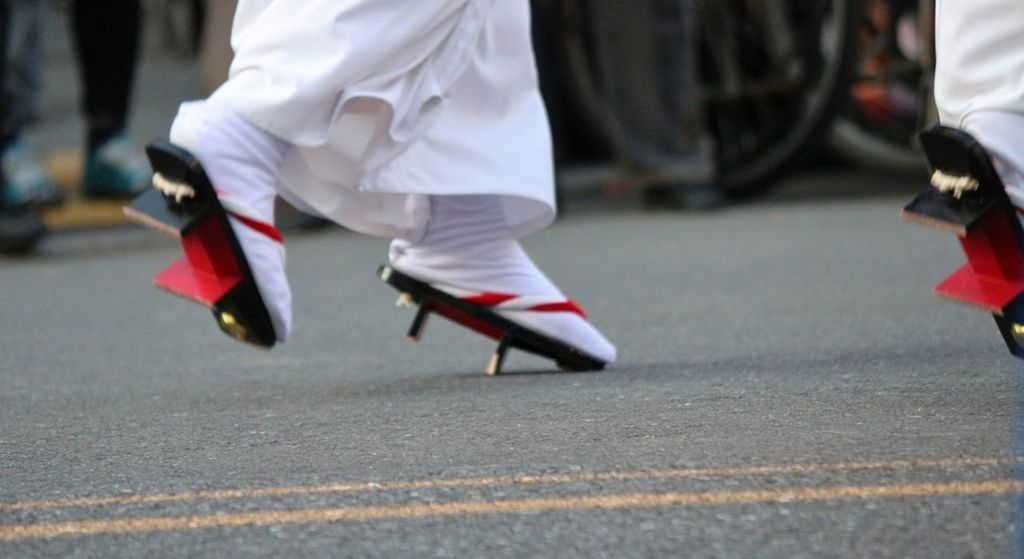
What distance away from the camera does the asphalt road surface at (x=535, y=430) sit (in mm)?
1571

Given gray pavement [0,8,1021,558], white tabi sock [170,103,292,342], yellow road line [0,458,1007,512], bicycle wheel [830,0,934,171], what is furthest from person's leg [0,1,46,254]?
yellow road line [0,458,1007,512]

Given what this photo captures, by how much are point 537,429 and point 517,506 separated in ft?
1.22

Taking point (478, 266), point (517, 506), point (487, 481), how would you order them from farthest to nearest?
1. point (478, 266)
2. point (487, 481)
3. point (517, 506)

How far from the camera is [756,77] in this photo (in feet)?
18.2

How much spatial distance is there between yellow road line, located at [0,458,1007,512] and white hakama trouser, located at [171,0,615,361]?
1.71 ft

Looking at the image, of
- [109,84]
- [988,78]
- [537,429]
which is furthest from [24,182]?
[988,78]

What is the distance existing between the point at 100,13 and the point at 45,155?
46.6 inches

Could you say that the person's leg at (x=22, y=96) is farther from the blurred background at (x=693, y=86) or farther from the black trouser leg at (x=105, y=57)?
the black trouser leg at (x=105, y=57)

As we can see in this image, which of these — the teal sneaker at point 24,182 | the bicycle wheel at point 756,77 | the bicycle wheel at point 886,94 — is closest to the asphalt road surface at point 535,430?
the teal sneaker at point 24,182

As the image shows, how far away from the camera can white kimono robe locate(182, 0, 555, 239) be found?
2.22m

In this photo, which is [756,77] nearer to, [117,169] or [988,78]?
[117,169]

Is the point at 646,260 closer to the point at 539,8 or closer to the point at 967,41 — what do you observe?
the point at 539,8

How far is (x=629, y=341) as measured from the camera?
2.98 metres

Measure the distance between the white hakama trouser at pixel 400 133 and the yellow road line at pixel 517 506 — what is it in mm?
620
